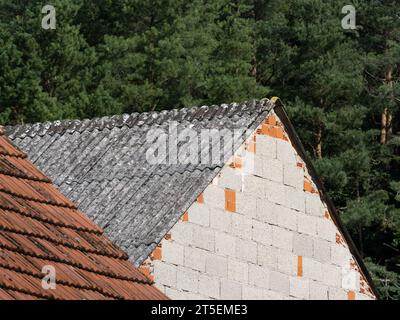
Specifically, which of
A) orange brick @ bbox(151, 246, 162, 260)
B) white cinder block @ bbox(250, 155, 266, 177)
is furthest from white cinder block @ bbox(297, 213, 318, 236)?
orange brick @ bbox(151, 246, 162, 260)

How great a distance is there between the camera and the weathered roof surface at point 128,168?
1368 centimetres

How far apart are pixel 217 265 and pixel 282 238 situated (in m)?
0.92

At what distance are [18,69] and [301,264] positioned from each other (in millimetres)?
35836

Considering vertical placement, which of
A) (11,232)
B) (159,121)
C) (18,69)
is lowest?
(11,232)

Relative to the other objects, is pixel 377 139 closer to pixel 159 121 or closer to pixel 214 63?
pixel 214 63

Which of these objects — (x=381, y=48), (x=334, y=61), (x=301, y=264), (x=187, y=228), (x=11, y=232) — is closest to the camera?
(x=11, y=232)

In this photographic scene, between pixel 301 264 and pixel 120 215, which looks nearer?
pixel 120 215

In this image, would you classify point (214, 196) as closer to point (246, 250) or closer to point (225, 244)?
point (225, 244)

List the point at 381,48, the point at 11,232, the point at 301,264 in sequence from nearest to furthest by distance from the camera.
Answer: the point at 11,232 → the point at 301,264 → the point at 381,48

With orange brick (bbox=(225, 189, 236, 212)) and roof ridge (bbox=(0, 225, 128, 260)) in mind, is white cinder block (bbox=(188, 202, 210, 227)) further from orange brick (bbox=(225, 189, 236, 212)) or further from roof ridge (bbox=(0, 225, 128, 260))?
roof ridge (bbox=(0, 225, 128, 260))

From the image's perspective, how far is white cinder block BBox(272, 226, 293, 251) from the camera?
1460cm

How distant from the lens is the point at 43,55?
169 feet

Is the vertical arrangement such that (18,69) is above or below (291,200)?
above

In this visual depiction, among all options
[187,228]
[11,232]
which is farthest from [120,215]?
[11,232]
